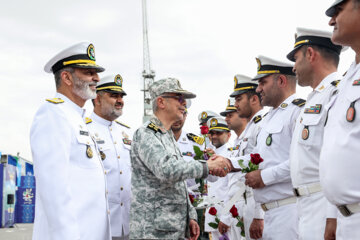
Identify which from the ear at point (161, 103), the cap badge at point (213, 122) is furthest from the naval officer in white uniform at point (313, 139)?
the cap badge at point (213, 122)

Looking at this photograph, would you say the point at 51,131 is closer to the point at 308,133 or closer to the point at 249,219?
the point at 308,133

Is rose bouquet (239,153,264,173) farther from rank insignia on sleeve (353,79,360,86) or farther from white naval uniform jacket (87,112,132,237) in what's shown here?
rank insignia on sleeve (353,79,360,86)

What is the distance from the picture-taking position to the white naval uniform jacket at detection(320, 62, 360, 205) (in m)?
2.38

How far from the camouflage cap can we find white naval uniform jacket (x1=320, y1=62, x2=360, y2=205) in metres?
1.70

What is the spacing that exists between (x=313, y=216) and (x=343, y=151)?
1.11 metres

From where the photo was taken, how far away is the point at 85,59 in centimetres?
378

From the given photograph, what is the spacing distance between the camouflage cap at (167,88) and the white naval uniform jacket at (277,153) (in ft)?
3.31

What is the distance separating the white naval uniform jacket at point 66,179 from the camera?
2904 millimetres

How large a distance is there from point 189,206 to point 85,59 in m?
1.68

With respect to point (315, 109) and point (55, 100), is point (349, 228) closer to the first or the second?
point (315, 109)

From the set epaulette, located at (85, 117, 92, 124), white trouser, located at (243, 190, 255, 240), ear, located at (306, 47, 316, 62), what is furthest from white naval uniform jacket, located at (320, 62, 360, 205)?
epaulette, located at (85, 117, 92, 124)

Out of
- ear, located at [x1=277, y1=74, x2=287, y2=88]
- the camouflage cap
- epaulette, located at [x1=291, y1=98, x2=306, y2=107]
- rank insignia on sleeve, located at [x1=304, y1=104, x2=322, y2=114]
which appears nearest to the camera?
rank insignia on sleeve, located at [x1=304, y1=104, x2=322, y2=114]

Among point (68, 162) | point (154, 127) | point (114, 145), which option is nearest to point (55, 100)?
point (68, 162)

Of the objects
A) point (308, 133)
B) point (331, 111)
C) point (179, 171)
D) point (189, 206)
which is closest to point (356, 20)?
point (331, 111)
